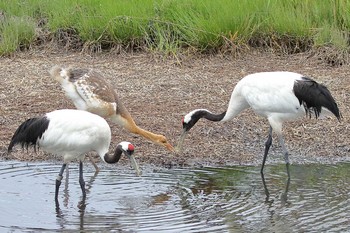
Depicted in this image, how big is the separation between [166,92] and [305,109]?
302 centimetres

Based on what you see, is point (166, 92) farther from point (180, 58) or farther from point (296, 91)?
point (296, 91)

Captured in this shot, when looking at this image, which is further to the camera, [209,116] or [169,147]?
[209,116]

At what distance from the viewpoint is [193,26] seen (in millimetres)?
12969

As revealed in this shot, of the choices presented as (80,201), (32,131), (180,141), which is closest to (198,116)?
(180,141)

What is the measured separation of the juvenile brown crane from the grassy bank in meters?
3.37

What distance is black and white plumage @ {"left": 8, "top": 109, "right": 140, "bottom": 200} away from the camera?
26.5ft

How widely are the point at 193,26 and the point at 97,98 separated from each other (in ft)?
13.0

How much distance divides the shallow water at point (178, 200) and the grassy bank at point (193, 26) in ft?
13.5

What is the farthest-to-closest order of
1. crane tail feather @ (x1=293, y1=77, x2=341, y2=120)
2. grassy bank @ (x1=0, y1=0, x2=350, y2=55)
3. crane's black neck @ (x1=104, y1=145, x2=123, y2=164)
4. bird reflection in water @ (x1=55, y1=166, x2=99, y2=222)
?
grassy bank @ (x1=0, y1=0, x2=350, y2=55), crane tail feather @ (x1=293, y1=77, x2=341, y2=120), crane's black neck @ (x1=104, y1=145, x2=123, y2=164), bird reflection in water @ (x1=55, y1=166, x2=99, y2=222)

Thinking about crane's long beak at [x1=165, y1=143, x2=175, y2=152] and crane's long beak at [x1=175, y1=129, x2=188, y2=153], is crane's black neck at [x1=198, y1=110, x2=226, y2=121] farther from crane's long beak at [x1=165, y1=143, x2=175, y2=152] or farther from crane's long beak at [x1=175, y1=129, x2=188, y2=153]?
crane's long beak at [x1=165, y1=143, x2=175, y2=152]

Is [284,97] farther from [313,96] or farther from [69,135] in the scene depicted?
[69,135]

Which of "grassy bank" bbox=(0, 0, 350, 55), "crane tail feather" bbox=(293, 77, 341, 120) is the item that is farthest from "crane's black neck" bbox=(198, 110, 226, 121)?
"grassy bank" bbox=(0, 0, 350, 55)

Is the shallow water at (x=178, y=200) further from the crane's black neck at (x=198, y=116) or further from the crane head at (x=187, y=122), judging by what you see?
the crane's black neck at (x=198, y=116)

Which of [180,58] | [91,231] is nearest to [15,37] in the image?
[180,58]
